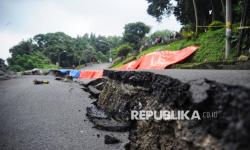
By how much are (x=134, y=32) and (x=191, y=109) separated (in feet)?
161

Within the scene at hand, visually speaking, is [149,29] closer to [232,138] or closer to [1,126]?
[1,126]

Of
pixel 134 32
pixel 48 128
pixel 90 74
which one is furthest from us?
pixel 134 32

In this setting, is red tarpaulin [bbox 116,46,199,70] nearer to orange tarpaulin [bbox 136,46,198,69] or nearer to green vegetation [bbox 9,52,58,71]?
orange tarpaulin [bbox 136,46,198,69]

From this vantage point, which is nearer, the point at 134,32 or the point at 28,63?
the point at 134,32

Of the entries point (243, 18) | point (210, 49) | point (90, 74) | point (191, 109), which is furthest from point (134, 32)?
point (191, 109)

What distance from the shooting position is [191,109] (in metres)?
1.88

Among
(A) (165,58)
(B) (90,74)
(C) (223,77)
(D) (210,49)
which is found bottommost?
(B) (90,74)

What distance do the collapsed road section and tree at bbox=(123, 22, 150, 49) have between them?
4580cm

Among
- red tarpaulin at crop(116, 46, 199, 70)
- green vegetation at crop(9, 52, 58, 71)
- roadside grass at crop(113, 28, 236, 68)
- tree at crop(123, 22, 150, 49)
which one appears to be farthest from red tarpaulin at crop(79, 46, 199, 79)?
green vegetation at crop(9, 52, 58, 71)

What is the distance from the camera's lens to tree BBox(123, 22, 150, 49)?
49375mm

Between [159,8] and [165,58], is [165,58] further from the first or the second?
[159,8]

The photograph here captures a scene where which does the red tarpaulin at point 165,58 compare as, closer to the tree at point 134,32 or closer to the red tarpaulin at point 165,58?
the red tarpaulin at point 165,58

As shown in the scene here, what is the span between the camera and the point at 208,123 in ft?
5.32

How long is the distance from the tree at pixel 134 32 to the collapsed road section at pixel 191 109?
4580 centimetres
